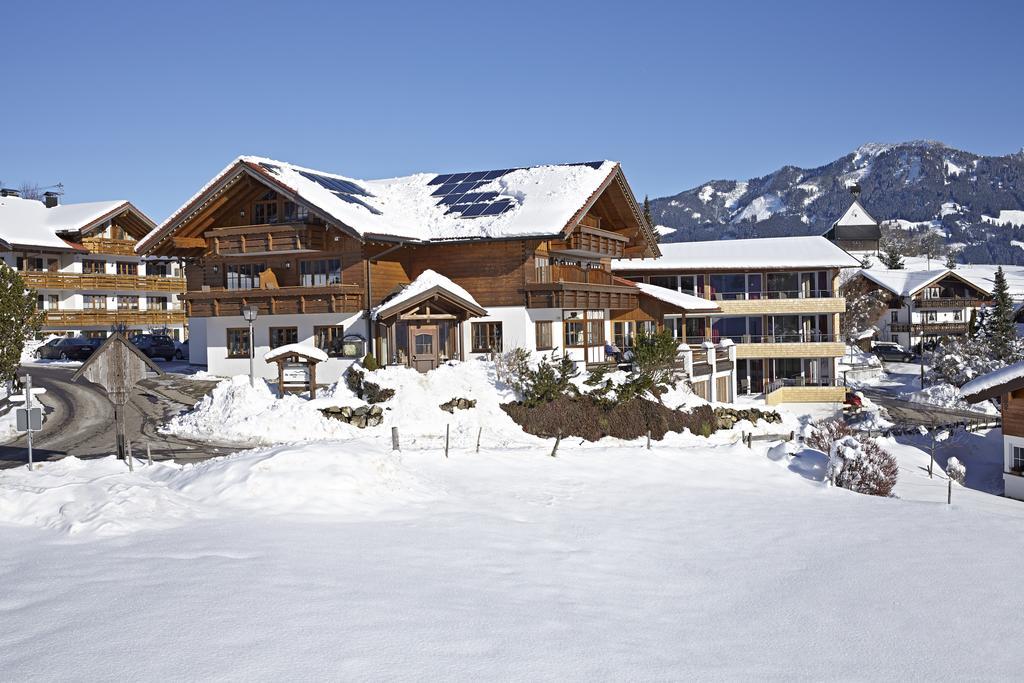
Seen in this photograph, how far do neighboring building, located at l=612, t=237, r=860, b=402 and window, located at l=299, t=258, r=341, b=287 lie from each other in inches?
758

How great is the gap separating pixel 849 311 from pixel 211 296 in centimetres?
5475

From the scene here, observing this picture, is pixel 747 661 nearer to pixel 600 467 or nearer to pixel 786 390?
pixel 600 467

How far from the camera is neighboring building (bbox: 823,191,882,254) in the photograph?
473 ft

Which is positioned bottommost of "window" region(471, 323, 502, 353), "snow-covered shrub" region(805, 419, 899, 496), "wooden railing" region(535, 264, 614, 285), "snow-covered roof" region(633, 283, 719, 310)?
"snow-covered shrub" region(805, 419, 899, 496)

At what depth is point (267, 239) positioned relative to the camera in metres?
36.4

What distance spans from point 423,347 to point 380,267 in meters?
4.02

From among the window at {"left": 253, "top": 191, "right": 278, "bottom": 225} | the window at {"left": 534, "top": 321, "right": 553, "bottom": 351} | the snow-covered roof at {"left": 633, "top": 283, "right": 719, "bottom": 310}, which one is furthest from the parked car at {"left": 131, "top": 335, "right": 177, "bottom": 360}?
the snow-covered roof at {"left": 633, "top": 283, "right": 719, "bottom": 310}

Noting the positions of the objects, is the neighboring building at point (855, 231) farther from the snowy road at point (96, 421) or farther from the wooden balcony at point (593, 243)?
the snowy road at point (96, 421)

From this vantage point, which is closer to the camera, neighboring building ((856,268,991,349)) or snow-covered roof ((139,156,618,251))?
snow-covered roof ((139,156,618,251))

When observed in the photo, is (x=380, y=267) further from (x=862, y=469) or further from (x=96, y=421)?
(x=862, y=469)

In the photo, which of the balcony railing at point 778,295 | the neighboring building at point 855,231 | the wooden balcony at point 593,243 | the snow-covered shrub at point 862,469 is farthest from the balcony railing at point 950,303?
the neighboring building at point 855,231

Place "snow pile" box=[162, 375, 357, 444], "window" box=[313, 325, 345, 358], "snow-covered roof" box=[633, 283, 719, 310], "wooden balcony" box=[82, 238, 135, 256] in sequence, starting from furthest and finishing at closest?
1. "wooden balcony" box=[82, 238, 135, 256]
2. "snow-covered roof" box=[633, 283, 719, 310]
3. "window" box=[313, 325, 345, 358]
4. "snow pile" box=[162, 375, 357, 444]

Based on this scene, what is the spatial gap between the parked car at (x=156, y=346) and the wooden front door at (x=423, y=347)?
18.7 metres

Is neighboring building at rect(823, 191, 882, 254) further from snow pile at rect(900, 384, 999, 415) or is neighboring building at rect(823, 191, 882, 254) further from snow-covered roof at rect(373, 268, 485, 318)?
snow-covered roof at rect(373, 268, 485, 318)
